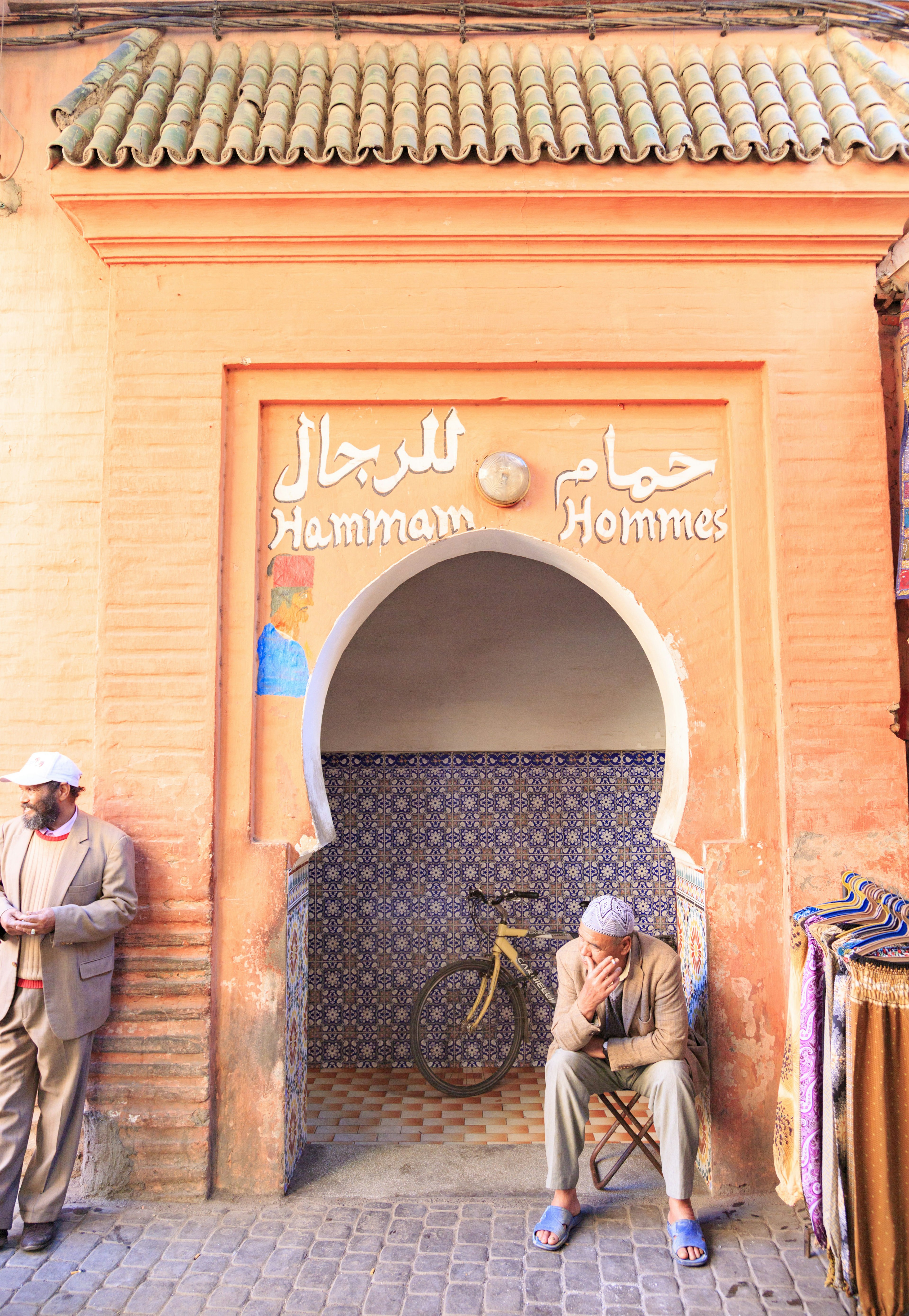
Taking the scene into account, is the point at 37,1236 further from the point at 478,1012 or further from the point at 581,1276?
the point at 478,1012

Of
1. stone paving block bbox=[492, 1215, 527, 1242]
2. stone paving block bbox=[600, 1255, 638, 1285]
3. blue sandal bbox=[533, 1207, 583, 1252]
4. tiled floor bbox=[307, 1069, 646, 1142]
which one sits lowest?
tiled floor bbox=[307, 1069, 646, 1142]

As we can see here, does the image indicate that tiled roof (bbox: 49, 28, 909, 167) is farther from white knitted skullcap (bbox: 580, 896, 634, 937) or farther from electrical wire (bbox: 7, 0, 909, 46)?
white knitted skullcap (bbox: 580, 896, 634, 937)

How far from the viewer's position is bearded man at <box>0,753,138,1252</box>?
3799 millimetres

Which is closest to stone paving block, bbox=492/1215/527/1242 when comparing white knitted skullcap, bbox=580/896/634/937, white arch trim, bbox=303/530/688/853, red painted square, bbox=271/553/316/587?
white knitted skullcap, bbox=580/896/634/937

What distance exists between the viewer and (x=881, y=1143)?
3.20 metres

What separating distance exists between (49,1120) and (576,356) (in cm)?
411

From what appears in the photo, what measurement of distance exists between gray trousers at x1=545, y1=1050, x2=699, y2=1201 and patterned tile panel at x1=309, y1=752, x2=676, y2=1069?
2.35m

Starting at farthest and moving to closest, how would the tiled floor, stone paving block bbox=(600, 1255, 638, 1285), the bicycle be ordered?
the bicycle < the tiled floor < stone paving block bbox=(600, 1255, 638, 1285)

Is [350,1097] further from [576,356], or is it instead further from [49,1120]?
[576,356]

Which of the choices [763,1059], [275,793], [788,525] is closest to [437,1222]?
[763,1059]

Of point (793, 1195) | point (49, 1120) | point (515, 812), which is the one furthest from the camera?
point (515, 812)

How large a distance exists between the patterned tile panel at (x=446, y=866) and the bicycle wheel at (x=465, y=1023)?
0.19 meters

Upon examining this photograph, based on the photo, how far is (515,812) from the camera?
6.64 m

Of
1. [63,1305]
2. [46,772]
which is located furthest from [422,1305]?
[46,772]
